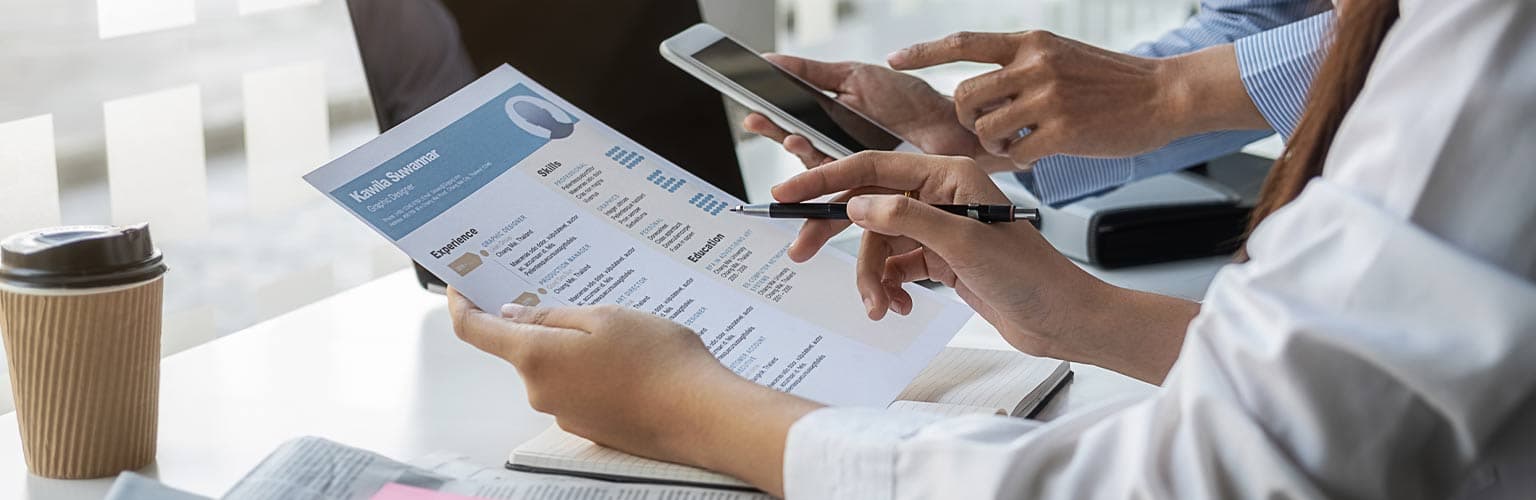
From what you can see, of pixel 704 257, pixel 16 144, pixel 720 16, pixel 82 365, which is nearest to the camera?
pixel 82 365

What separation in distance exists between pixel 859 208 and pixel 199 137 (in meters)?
0.66

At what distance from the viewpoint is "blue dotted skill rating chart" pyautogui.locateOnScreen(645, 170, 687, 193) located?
3.17 feet

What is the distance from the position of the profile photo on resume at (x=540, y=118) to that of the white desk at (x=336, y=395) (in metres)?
0.19

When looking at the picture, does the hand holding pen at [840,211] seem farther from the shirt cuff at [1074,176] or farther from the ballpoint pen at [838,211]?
the shirt cuff at [1074,176]

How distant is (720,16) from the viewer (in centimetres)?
185

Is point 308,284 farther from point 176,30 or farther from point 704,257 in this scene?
point 704,257

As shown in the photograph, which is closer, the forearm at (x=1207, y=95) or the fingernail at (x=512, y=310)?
the fingernail at (x=512, y=310)

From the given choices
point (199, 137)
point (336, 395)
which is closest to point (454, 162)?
point (336, 395)

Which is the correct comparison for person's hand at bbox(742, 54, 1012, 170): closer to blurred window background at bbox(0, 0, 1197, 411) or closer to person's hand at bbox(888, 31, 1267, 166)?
person's hand at bbox(888, 31, 1267, 166)

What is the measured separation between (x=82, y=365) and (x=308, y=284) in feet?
1.56

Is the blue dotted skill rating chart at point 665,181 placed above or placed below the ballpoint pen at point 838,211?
below

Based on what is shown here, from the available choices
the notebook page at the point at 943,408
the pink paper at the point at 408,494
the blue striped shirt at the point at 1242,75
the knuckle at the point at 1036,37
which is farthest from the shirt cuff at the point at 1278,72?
the pink paper at the point at 408,494

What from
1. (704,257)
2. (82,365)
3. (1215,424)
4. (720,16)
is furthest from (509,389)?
(720,16)

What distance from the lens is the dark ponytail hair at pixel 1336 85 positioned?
1.93ft
